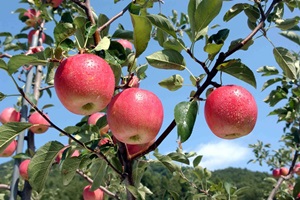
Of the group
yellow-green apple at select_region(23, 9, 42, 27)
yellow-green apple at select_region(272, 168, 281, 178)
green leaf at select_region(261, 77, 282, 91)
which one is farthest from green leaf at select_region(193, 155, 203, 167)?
yellow-green apple at select_region(272, 168, 281, 178)

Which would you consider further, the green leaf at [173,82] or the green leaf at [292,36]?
the green leaf at [292,36]

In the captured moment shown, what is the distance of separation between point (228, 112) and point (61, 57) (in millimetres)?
634

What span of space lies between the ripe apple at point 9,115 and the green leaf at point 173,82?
2085 millimetres

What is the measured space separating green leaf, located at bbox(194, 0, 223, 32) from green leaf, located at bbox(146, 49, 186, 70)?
0.12 metres

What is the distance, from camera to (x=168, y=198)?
182cm

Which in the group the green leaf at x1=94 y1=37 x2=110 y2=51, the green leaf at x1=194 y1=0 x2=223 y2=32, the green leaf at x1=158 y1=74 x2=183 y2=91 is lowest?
the green leaf at x1=158 y1=74 x2=183 y2=91

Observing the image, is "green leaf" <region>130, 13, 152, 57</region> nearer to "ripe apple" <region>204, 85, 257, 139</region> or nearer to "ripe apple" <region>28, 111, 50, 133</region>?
"ripe apple" <region>204, 85, 257, 139</region>

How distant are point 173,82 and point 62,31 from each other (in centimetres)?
45

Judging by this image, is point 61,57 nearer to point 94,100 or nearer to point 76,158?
point 94,100

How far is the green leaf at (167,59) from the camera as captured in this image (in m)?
1.26

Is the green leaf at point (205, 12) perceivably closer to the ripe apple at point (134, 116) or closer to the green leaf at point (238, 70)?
the green leaf at point (238, 70)

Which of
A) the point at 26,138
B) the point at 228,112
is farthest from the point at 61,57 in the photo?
the point at 26,138

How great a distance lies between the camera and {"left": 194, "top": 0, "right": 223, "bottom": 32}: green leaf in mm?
1200

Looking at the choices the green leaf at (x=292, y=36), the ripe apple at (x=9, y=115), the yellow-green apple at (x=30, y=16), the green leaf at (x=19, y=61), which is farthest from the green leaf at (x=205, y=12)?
the yellow-green apple at (x=30, y=16)
